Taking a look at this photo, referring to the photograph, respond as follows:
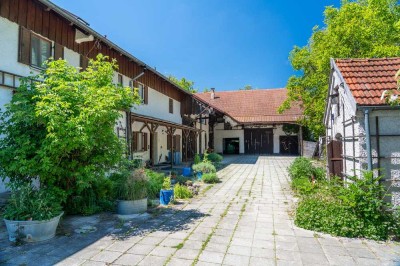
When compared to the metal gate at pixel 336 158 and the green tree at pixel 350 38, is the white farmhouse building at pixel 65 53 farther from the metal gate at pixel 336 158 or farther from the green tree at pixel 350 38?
the green tree at pixel 350 38

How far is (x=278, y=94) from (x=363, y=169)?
78.5 ft

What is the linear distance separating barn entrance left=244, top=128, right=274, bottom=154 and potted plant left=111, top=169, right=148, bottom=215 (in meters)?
21.3

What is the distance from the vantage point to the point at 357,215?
176 inches

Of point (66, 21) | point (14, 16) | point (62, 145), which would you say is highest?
point (66, 21)

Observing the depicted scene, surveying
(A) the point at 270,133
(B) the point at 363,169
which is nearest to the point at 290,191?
(B) the point at 363,169

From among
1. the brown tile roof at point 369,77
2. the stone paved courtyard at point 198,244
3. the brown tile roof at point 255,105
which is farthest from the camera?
the brown tile roof at point 255,105

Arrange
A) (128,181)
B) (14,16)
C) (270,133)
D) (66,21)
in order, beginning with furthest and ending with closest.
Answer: (270,133), (66,21), (14,16), (128,181)

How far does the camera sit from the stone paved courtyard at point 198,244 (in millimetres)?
3391

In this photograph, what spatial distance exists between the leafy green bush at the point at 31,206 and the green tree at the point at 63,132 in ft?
1.10

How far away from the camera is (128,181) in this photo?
5.66 m

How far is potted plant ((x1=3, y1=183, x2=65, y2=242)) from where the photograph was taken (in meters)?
3.92

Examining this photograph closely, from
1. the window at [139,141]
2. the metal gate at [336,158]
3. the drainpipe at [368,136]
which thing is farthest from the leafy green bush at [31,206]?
the window at [139,141]

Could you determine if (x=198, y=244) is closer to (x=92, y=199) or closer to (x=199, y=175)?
(x=92, y=199)

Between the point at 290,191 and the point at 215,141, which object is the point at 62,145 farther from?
the point at 215,141
